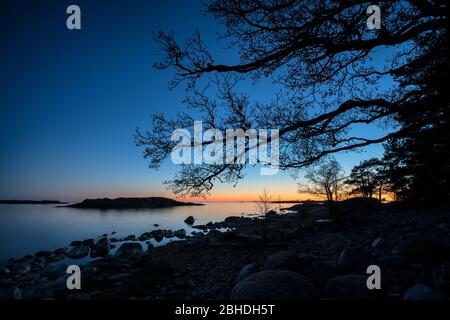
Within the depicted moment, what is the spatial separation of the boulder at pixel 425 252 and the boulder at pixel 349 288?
12.3 feet

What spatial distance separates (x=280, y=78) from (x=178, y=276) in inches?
312

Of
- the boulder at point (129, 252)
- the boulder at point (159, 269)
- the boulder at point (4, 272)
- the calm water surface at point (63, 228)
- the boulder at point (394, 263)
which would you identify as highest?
the boulder at point (394, 263)

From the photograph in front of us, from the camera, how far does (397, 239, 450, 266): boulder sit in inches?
313

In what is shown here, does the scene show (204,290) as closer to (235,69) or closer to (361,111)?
(235,69)

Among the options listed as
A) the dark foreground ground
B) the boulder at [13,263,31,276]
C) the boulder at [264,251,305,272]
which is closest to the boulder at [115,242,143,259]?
the dark foreground ground

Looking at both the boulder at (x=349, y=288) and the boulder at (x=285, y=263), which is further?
the boulder at (x=285, y=263)

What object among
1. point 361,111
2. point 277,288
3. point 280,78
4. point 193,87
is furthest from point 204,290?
point 361,111

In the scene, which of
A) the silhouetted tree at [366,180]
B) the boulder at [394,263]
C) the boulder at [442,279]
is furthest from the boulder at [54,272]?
the silhouetted tree at [366,180]

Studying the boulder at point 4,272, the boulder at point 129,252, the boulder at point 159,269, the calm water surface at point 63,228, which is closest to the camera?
the boulder at point 159,269

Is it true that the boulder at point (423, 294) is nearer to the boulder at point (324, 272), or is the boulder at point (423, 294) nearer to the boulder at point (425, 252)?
the boulder at point (324, 272)

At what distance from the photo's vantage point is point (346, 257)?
25.4ft

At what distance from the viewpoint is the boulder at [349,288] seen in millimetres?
5438

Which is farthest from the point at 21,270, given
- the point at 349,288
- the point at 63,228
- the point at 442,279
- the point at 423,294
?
the point at 63,228

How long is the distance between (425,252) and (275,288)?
20.4 feet
